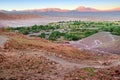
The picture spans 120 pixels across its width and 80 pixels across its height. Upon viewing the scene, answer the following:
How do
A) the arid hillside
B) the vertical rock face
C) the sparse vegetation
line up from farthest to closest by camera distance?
the sparse vegetation → the vertical rock face → the arid hillside

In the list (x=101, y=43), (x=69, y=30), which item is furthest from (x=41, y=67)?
(x=69, y=30)

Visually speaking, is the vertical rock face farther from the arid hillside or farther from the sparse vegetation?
the arid hillside

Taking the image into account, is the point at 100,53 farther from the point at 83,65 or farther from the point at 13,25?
the point at 13,25

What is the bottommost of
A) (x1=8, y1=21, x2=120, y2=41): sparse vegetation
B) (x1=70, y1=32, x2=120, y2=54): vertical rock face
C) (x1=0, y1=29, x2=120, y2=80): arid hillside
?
(x1=8, y1=21, x2=120, y2=41): sparse vegetation

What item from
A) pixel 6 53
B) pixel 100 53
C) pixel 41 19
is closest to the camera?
pixel 6 53

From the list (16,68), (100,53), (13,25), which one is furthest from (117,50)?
(13,25)

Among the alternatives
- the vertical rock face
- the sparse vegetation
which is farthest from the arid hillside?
the sparse vegetation

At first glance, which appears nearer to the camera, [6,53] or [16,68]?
[16,68]

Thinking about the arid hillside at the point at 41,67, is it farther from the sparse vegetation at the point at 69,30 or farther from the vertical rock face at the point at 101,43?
the sparse vegetation at the point at 69,30

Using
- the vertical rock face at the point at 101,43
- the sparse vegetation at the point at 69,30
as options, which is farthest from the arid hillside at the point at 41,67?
the sparse vegetation at the point at 69,30
